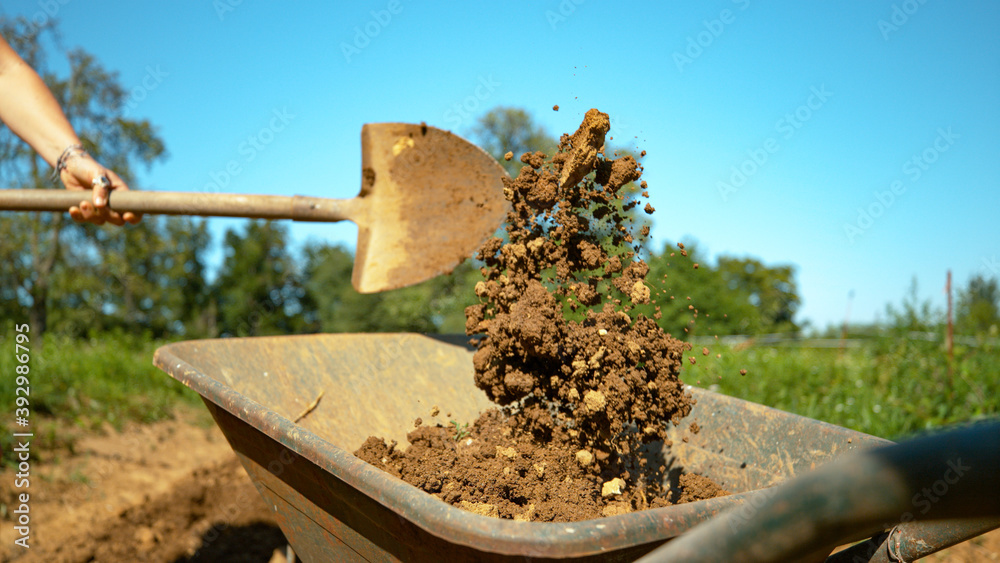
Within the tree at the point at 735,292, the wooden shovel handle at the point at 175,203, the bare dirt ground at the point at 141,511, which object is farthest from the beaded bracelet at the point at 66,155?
the tree at the point at 735,292

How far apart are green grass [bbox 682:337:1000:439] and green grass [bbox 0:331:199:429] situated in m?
4.50

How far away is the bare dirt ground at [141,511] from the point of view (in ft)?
9.08

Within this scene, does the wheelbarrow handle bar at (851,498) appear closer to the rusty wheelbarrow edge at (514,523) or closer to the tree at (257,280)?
the rusty wheelbarrow edge at (514,523)

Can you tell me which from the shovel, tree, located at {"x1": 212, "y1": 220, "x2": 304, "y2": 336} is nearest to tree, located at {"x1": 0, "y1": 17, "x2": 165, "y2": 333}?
tree, located at {"x1": 212, "y1": 220, "x2": 304, "y2": 336}

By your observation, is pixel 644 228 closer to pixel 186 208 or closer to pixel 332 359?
pixel 332 359

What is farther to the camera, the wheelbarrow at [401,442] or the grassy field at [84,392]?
the grassy field at [84,392]

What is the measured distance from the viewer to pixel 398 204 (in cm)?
283

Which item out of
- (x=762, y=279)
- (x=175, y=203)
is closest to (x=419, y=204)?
(x=175, y=203)

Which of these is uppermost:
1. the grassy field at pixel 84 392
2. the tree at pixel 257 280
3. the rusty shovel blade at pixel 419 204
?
the tree at pixel 257 280

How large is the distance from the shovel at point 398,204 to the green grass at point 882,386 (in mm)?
2213

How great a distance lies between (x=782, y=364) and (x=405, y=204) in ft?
14.3

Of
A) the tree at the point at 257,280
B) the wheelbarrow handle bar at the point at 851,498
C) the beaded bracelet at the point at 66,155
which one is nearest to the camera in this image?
the wheelbarrow handle bar at the point at 851,498

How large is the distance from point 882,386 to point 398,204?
445cm

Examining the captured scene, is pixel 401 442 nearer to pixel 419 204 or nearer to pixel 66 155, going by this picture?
pixel 419 204
